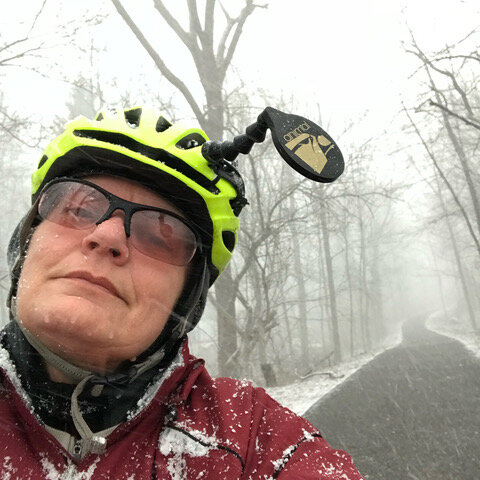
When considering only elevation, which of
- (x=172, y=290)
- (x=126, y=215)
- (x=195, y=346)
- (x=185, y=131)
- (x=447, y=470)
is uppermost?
(x=185, y=131)

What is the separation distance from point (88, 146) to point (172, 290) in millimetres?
925

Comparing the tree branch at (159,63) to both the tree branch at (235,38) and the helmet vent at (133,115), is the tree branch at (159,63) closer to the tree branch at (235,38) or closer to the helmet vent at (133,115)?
the tree branch at (235,38)

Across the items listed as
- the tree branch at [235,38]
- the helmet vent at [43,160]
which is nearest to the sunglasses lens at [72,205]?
the helmet vent at [43,160]

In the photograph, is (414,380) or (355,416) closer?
(355,416)

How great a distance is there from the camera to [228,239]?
231 cm

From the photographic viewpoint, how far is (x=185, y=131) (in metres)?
2.24

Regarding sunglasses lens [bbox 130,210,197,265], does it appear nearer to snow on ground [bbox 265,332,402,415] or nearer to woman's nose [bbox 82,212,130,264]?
woman's nose [bbox 82,212,130,264]

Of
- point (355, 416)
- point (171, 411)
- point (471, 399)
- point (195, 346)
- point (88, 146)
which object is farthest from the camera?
point (195, 346)

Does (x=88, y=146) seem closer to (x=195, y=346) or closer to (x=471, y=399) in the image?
(x=471, y=399)

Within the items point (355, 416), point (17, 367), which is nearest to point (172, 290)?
point (17, 367)

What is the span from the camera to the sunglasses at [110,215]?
1615 mm

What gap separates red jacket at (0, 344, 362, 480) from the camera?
1.29m

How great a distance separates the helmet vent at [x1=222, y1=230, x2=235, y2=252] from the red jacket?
2.95 feet

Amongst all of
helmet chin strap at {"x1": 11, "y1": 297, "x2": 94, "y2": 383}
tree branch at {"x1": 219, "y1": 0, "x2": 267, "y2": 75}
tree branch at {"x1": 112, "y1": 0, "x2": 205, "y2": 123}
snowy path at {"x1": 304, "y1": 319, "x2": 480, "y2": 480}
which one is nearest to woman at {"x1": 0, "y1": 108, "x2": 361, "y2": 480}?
helmet chin strap at {"x1": 11, "y1": 297, "x2": 94, "y2": 383}
